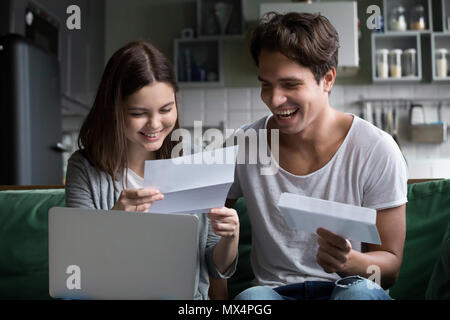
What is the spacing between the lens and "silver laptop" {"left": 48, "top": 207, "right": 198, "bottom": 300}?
920mm

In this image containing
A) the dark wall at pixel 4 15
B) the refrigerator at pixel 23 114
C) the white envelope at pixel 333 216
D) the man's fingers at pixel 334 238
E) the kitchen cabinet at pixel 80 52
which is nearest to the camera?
the white envelope at pixel 333 216

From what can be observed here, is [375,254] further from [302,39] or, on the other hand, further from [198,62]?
[198,62]

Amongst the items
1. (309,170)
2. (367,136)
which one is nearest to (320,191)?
(309,170)

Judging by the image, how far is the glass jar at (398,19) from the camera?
385 cm

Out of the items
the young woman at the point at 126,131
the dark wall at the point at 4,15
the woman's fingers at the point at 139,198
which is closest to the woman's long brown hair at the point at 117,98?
the young woman at the point at 126,131

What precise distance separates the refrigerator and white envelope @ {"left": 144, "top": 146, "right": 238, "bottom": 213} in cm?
231

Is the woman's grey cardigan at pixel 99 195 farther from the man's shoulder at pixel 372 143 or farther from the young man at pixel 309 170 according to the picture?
the man's shoulder at pixel 372 143

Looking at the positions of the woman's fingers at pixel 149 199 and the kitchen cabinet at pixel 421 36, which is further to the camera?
the kitchen cabinet at pixel 421 36

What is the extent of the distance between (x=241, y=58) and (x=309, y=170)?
302 centimetres

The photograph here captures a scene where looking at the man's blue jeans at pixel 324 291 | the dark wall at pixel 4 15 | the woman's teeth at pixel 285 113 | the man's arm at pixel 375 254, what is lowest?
the man's blue jeans at pixel 324 291

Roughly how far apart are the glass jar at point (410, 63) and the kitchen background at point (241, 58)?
0.09 ft

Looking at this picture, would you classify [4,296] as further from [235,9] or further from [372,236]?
[235,9]

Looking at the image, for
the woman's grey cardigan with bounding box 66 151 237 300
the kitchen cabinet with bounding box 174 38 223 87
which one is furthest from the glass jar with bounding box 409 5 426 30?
the woman's grey cardigan with bounding box 66 151 237 300

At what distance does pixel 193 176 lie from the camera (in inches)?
38.8
